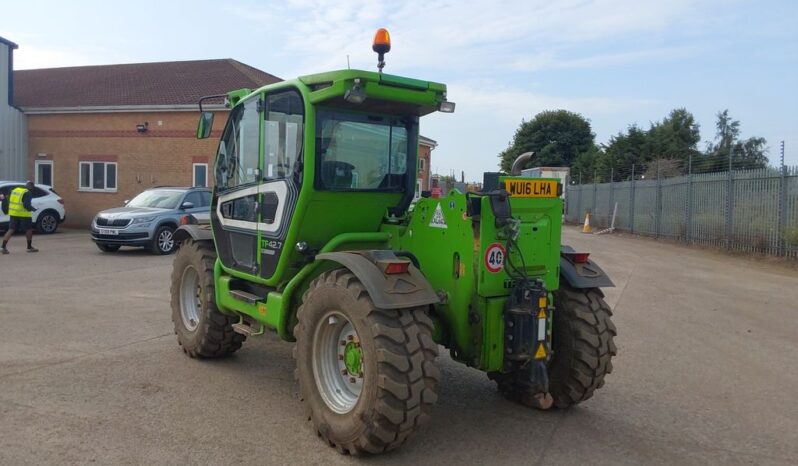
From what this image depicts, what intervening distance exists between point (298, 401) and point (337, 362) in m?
0.86

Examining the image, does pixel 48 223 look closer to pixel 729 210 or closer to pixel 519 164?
pixel 519 164

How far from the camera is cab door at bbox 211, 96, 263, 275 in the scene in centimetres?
546

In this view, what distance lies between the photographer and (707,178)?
61.4 ft

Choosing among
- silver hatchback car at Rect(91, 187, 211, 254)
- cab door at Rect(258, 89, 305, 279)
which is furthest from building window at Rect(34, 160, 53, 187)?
cab door at Rect(258, 89, 305, 279)

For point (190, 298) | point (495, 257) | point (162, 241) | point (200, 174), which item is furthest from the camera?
point (200, 174)

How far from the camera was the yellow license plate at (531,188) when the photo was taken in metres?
4.41

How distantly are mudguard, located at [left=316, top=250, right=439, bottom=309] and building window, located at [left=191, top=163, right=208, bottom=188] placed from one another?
19333mm

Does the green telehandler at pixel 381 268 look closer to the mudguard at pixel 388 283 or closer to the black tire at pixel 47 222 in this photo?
the mudguard at pixel 388 283

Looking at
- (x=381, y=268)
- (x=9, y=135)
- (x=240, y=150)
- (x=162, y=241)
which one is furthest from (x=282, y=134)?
(x=9, y=135)

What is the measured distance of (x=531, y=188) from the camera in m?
4.51

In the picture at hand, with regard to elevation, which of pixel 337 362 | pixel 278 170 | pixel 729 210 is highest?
pixel 278 170

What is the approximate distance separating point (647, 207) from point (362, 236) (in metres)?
20.8

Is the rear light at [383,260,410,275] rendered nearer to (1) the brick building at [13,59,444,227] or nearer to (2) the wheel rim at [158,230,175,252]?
(2) the wheel rim at [158,230,175,252]

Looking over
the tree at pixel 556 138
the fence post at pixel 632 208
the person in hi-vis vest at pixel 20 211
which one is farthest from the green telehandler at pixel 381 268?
the tree at pixel 556 138
